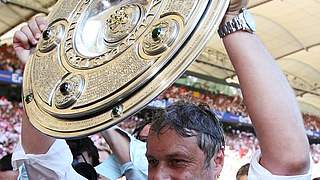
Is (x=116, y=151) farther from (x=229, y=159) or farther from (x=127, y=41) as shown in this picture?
(x=229, y=159)

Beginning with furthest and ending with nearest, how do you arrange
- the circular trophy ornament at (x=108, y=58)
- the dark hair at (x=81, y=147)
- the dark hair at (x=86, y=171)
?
the dark hair at (x=81, y=147), the dark hair at (x=86, y=171), the circular trophy ornament at (x=108, y=58)

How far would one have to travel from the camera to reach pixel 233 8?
2.66 ft

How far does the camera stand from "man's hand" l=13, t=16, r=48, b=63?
1051mm

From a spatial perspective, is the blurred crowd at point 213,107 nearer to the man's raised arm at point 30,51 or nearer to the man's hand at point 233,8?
the man's raised arm at point 30,51

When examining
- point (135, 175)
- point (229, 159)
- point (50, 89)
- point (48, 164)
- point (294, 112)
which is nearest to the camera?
point (294, 112)

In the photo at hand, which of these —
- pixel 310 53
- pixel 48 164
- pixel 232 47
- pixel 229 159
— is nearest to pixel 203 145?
pixel 232 47

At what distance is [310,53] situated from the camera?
454 inches

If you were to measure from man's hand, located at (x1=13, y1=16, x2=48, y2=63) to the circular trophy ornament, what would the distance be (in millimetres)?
75

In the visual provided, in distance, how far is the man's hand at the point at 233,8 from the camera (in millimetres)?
800

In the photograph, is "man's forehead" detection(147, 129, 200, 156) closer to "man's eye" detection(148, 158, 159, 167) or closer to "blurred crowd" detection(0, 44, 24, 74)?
"man's eye" detection(148, 158, 159, 167)

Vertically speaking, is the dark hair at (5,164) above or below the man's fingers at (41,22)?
below

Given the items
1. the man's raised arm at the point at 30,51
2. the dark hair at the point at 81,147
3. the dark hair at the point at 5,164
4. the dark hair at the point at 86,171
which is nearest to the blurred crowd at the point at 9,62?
the dark hair at the point at 5,164

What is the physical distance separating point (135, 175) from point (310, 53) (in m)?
10.5

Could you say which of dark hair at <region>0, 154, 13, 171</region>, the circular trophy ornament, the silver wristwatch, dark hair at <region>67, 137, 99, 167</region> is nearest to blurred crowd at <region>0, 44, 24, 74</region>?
dark hair at <region>0, 154, 13, 171</region>
